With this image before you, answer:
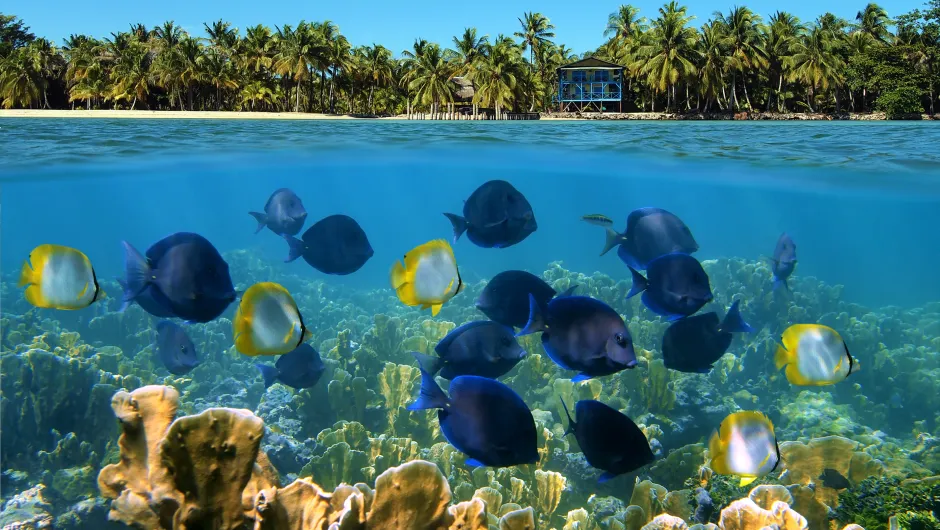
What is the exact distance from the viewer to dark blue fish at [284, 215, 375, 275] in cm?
401

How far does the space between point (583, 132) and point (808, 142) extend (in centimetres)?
526

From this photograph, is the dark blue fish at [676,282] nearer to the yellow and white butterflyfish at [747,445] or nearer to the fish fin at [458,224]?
the yellow and white butterflyfish at [747,445]

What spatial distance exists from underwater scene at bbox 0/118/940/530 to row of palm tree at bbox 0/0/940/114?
3965 centimetres

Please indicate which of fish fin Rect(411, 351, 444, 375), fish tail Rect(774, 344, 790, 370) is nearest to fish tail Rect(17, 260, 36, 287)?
fish fin Rect(411, 351, 444, 375)

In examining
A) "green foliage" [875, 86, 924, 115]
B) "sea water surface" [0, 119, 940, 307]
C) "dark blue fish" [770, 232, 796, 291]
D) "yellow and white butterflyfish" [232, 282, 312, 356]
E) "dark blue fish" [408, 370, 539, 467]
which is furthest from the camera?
"green foliage" [875, 86, 924, 115]

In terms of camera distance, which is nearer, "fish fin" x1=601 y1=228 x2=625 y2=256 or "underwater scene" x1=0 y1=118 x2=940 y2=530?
"underwater scene" x1=0 y1=118 x2=940 y2=530

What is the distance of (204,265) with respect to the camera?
10.2ft

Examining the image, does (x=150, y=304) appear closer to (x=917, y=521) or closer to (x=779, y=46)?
(x=917, y=521)

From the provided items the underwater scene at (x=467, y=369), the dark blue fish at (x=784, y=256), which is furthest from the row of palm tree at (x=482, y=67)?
the dark blue fish at (x=784, y=256)

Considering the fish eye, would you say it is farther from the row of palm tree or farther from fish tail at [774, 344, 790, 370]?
the row of palm tree

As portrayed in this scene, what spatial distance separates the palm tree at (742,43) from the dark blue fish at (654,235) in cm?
6037

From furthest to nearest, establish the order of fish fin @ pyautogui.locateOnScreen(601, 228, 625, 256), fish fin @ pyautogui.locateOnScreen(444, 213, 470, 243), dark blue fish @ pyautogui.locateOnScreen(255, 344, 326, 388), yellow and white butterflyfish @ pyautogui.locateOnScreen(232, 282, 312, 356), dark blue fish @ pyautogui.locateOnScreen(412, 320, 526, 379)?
1. dark blue fish @ pyautogui.locateOnScreen(255, 344, 326, 388)
2. fish fin @ pyautogui.locateOnScreen(601, 228, 625, 256)
3. fish fin @ pyautogui.locateOnScreen(444, 213, 470, 243)
4. dark blue fish @ pyautogui.locateOnScreen(412, 320, 526, 379)
5. yellow and white butterflyfish @ pyautogui.locateOnScreen(232, 282, 312, 356)

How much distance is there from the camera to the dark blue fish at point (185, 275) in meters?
3.10

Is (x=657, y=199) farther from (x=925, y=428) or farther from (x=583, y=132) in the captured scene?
(x=925, y=428)
